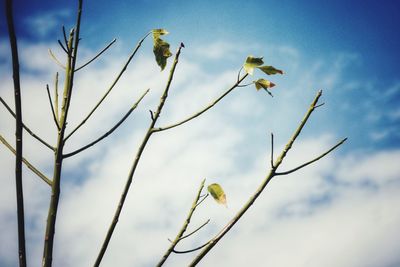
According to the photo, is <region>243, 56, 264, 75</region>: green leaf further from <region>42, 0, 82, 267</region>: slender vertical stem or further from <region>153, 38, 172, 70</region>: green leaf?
→ <region>42, 0, 82, 267</region>: slender vertical stem

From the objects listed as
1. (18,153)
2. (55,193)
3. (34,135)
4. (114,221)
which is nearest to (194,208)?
(114,221)

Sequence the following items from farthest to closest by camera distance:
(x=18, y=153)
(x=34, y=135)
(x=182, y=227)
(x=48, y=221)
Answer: (x=34, y=135) → (x=182, y=227) → (x=48, y=221) → (x=18, y=153)

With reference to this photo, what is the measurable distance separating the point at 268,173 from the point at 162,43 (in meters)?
0.96

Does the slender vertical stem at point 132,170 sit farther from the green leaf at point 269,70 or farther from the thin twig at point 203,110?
the green leaf at point 269,70

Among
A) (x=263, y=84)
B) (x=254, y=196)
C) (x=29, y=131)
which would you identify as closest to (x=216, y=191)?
(x=254, y=196)

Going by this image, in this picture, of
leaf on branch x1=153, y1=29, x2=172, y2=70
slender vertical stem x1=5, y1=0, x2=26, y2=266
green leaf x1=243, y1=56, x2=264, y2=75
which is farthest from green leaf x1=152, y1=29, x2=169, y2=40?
slender vertical stem x1=5, y1=0, x2=26, y2=266

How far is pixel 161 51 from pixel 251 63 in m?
0.54

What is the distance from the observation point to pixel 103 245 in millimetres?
1444

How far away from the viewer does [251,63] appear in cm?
160

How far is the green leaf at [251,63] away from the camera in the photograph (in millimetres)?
1571

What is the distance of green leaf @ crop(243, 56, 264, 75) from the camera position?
157cm

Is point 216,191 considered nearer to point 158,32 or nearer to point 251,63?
point 251,63

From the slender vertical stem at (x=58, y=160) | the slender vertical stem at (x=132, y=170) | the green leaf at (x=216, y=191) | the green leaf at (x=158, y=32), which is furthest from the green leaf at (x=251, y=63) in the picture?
the slender vertical stem at (x=58, y=160)

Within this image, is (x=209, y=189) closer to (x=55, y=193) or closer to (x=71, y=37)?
(x=55, y=193)
